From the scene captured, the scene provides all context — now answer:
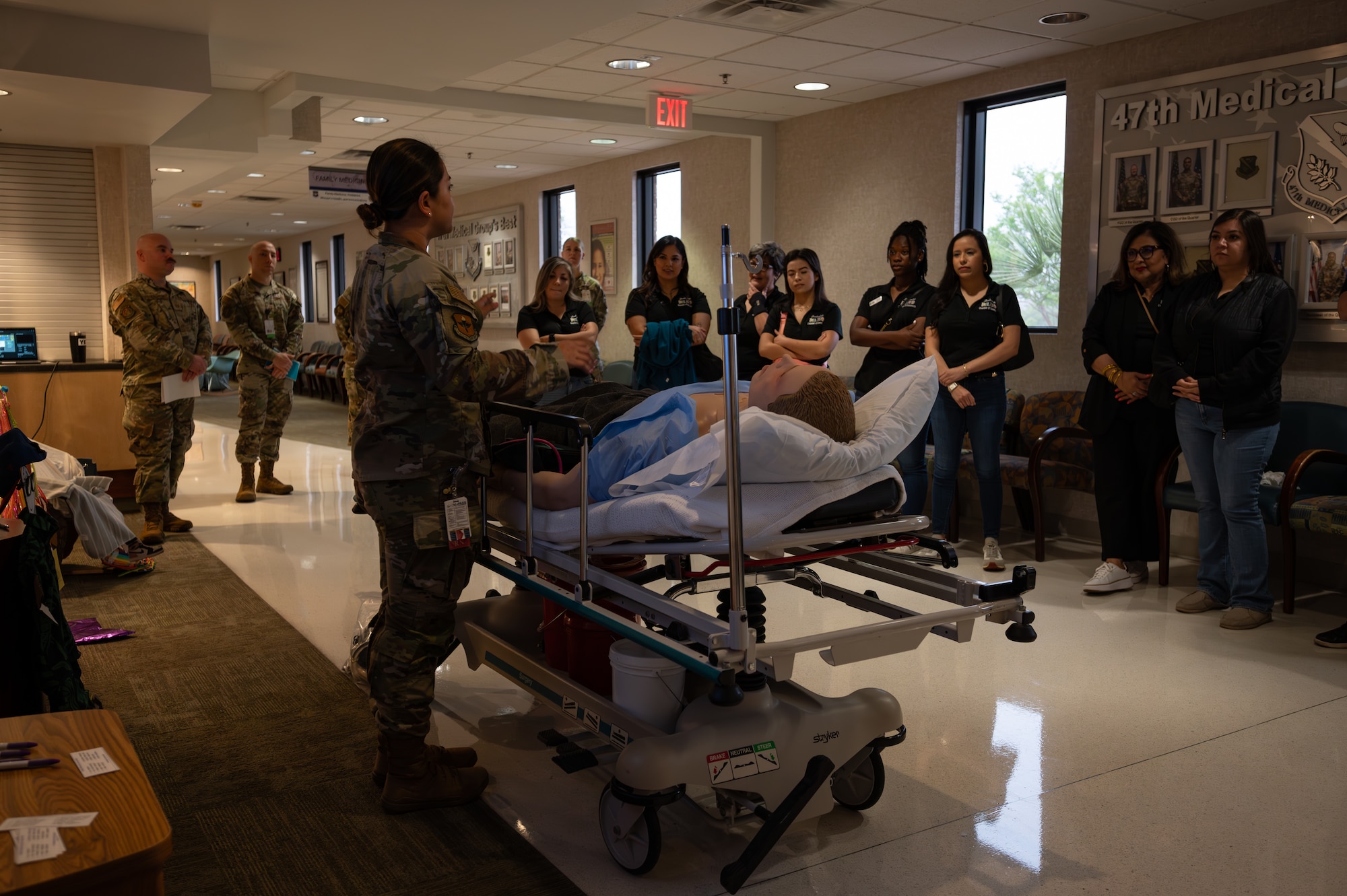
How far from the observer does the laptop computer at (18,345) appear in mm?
6812

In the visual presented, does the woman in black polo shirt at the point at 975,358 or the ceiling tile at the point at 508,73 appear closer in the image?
the woman in black polo shirt at the point at 975,358

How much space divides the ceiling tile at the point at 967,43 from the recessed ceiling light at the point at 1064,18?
0.28 metres

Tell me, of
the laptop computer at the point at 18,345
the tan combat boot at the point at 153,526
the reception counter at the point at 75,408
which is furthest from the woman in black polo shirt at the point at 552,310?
the laptop computer at the point at 18,345

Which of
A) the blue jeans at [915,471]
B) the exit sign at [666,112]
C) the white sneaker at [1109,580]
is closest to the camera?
the white sneaker at [1109,580]

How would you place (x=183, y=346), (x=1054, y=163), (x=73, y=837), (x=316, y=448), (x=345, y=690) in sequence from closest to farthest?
(x=73, y=837) → (x=345, y=690) → (x=183, y=346) → (x=1054, y=163) → (x=316, y=448)

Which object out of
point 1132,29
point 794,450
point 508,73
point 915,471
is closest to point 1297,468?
point 915,471

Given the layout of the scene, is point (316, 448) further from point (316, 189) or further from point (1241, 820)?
point (1241, 820)

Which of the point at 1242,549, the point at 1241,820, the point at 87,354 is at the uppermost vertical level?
the point at 87,354

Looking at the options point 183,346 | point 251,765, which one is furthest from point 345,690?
point 183,346

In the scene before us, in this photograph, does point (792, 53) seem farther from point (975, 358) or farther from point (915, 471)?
point (915, 471)

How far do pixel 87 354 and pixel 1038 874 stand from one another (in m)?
7.38

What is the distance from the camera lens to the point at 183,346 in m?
5.81

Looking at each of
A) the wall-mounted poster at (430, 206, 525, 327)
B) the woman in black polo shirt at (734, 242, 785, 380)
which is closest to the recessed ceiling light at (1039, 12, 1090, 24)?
the woman in black polo shirt at (734, 242, 785, 380)

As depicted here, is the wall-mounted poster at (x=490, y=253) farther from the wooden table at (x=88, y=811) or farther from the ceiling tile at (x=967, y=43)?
the wooden table at (x=88, y=811)
